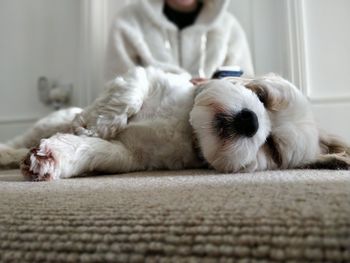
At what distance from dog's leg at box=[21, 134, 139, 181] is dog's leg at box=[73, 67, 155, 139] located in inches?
1.8

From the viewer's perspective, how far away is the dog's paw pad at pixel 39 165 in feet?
2.98

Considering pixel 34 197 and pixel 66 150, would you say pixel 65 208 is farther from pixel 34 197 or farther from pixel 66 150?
pixel 66 150

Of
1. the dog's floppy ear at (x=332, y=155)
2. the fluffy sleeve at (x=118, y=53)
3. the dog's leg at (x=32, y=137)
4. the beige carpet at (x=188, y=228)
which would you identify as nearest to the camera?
the beige carpet at (x=188, y=228)

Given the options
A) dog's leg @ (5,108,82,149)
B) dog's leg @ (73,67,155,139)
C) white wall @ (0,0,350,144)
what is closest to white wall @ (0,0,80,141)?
white wall @ (0,0,350,144)

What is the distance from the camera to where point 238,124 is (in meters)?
1.07

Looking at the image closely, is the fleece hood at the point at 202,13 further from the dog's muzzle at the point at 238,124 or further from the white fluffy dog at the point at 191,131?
the dog's muzzle at the point at 238,124

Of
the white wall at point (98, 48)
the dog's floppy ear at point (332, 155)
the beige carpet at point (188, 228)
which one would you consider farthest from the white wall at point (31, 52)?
the beige carpet at point (188, 228)

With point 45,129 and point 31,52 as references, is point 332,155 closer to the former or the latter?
point 45,129

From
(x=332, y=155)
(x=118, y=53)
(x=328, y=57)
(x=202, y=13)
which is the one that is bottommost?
(x=332, y=155)

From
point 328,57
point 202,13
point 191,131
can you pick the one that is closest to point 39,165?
point 191,131

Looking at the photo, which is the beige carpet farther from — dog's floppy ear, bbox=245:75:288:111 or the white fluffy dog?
dog's floppy ear, bbox=245:75:288:111

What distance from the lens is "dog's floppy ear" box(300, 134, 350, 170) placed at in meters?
1.17

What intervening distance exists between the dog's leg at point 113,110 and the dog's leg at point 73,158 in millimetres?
45

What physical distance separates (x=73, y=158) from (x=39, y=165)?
150 mm
